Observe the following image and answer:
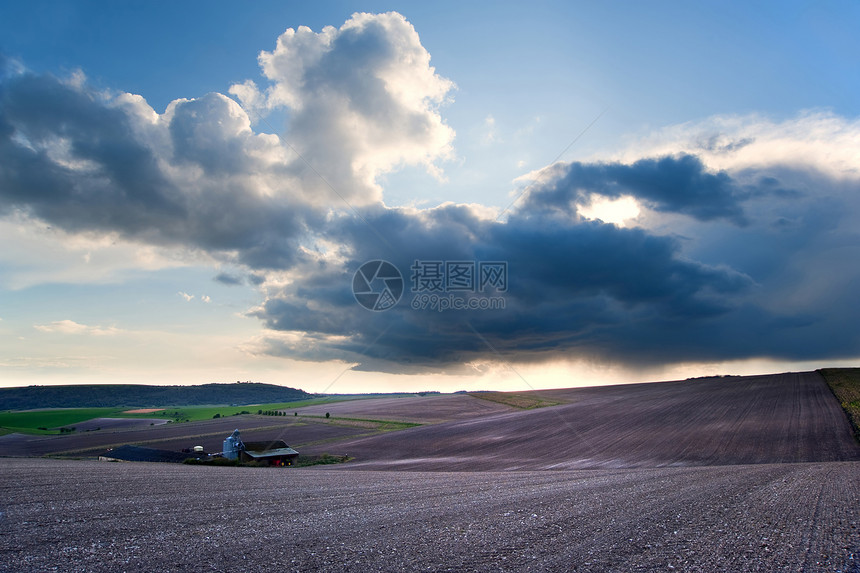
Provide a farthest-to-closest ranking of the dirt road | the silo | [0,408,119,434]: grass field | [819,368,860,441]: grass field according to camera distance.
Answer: [0,408,119,434]: grass field < the silo < [819,368,860,441]: grass field < the dirt road

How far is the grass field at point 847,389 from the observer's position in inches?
1977

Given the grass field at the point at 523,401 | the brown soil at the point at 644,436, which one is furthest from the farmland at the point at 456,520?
the grass field at the point at 523,401

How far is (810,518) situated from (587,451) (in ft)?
106

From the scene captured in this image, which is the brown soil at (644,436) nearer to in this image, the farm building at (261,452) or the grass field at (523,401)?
the farm building at (261,452)

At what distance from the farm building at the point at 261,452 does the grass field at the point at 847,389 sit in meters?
56.1

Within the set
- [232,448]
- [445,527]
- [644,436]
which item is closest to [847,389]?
[644,436]

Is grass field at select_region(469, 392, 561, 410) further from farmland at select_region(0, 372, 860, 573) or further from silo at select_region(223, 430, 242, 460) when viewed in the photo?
silo at select_region(223, 430, 242, 460)

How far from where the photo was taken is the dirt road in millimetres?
10703

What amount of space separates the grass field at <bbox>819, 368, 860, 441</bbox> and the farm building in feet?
184

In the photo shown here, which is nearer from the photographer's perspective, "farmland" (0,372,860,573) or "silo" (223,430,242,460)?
"farmland" (0,372,860,573)

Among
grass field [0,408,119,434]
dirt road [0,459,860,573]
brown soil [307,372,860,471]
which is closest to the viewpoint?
dirt road [0,459,860,573]

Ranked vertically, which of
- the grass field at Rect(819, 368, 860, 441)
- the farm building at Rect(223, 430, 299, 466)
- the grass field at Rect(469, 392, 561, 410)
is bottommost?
the grass field at Rect(469, 392, 561, 410)

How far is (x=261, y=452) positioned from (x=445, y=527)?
44370mm

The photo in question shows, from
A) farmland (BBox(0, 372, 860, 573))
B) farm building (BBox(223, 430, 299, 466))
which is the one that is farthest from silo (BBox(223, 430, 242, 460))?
farmland (BBox(0, 372, 860, 573))
